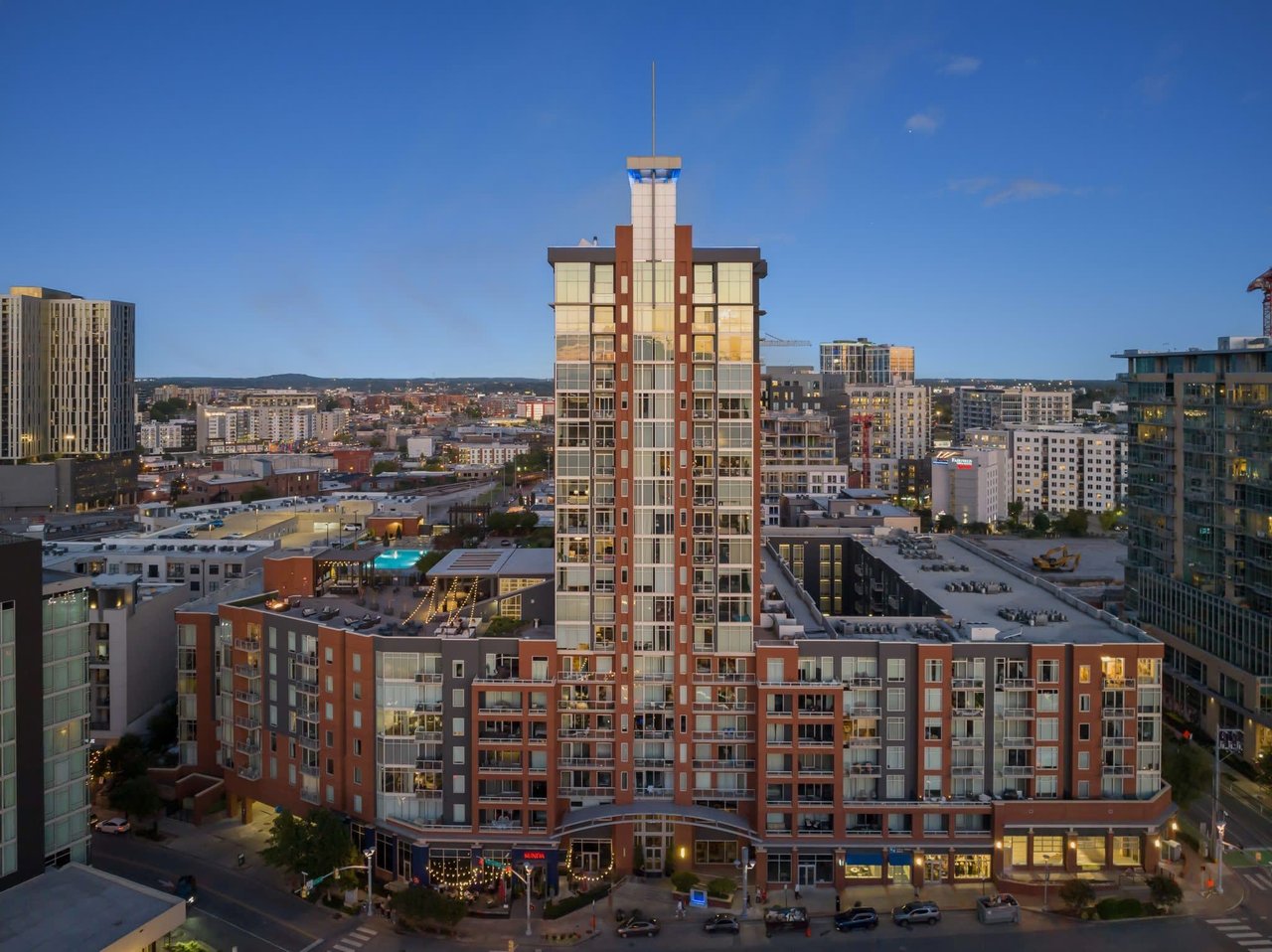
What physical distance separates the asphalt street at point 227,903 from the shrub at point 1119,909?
108ft

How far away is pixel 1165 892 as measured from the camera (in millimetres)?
43312

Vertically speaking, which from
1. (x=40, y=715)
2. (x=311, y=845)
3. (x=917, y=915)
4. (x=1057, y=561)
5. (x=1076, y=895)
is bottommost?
(x=917, y=915)

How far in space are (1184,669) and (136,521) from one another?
122310mm

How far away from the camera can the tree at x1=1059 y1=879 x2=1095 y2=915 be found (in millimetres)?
42688

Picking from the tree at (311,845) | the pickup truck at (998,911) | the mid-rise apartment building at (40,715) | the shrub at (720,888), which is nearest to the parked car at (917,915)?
the pickup truck at (998,911)

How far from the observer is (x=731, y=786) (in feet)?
159

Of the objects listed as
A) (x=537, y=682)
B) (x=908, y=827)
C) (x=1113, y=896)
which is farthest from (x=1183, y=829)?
(x=537, y=682)

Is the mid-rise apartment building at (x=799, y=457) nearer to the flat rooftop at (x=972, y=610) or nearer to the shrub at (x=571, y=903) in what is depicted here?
the flat rooftop at (x=972, y=610)

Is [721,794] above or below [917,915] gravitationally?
above

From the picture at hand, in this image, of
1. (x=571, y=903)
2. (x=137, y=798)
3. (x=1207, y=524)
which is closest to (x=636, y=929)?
(x=571, y=903)

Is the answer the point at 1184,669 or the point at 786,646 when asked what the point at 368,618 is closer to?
the point at 786,646

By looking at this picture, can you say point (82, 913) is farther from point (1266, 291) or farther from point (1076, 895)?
point (1266, 291)

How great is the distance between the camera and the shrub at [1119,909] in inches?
1687

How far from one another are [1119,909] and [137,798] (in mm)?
47263
